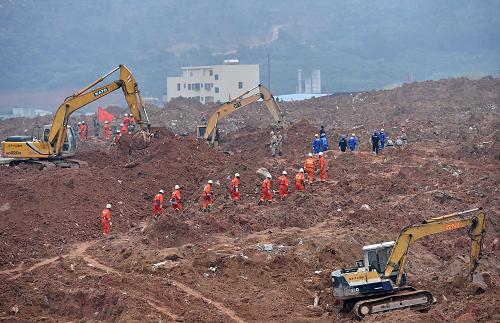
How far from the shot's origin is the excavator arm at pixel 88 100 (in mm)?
30688

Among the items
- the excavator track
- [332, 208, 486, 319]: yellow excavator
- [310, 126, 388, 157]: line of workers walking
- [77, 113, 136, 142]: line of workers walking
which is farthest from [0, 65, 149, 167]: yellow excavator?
the excavator track

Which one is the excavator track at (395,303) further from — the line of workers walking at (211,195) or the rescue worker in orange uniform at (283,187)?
the rescue worker in orange uniform at (283,187)

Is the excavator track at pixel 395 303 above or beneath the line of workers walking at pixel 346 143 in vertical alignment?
beneath

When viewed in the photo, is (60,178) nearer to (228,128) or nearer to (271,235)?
(271,235)

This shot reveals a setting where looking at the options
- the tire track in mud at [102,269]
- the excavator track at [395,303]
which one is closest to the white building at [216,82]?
the tire track in mud at [102,269]

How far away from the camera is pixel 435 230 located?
15.5 m

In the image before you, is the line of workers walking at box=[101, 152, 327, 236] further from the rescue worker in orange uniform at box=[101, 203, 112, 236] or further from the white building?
the white building

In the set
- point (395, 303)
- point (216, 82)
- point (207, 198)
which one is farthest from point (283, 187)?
point (216, 82)

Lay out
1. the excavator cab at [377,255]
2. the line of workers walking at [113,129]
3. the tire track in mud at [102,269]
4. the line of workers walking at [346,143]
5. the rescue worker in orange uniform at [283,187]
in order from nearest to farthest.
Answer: the excavator cab at [377,255] < the tire track in mud at [102,269] < the rescue worker in orange uniform at [283,187] < the line of workers walking at [346,143] < the line of workers walking at [113,129]

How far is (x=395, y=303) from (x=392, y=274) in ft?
1.92

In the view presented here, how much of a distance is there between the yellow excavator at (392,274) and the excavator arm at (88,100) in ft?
54.6

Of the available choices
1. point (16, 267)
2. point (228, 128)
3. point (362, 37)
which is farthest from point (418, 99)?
point (362, 37)

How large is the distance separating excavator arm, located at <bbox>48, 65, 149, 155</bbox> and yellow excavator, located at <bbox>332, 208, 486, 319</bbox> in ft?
54.6

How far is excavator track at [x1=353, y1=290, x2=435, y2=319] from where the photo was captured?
15.2m
